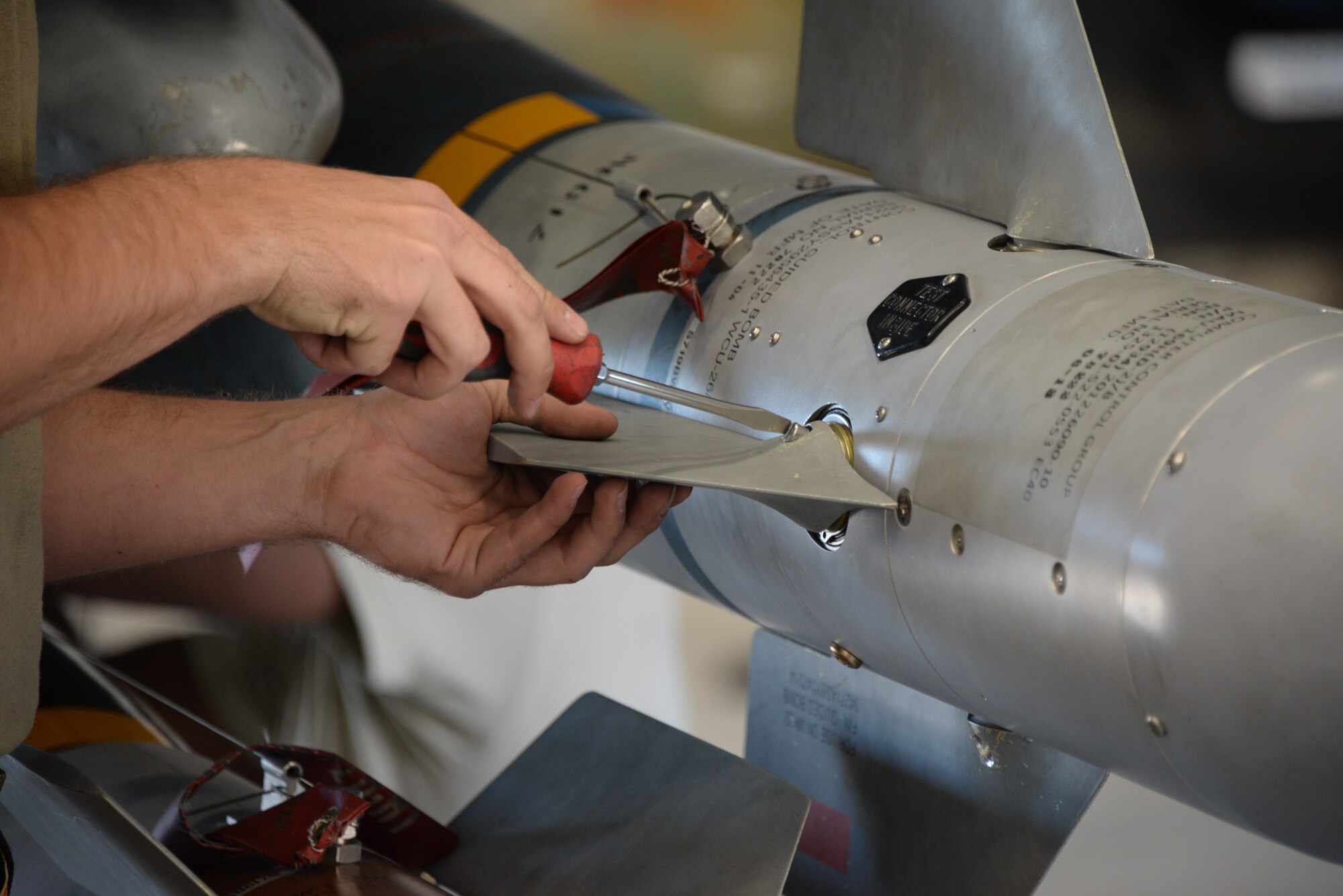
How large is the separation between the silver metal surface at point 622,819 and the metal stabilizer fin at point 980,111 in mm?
368

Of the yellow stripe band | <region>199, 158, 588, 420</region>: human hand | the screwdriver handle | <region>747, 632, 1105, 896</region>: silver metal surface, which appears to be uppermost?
<region>199, 158, 588, 420</region>: human hand

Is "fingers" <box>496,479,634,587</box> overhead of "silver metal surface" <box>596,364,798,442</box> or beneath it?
beneath

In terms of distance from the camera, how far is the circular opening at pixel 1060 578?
0.52 m

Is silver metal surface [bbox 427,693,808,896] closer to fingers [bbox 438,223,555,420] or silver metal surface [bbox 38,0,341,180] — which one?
fingers [bbox 438,223,555,420]

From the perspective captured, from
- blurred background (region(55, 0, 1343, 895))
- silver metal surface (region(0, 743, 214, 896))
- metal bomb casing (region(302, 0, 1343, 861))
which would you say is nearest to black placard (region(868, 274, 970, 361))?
metal bomb casing (region(302, 0, 1343, 861))

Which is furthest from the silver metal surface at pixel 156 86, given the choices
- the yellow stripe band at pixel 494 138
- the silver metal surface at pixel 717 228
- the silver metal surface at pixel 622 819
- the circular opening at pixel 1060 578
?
the circular opening at pixel 1060 578

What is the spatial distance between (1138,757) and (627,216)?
0.51m

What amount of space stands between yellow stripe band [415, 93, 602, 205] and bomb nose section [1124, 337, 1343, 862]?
669mm

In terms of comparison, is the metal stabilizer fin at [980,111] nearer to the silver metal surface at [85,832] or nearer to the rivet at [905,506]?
the rivet at [905,506]

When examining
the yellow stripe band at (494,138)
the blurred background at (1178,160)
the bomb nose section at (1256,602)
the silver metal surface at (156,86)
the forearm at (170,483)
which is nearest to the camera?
the bomb nose section at (1256,602)

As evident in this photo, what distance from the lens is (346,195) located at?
52 centimetres

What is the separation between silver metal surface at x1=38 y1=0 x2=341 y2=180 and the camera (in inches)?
35.9

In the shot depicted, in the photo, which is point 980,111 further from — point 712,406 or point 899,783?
point 899,783

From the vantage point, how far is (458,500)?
0.75 meters
